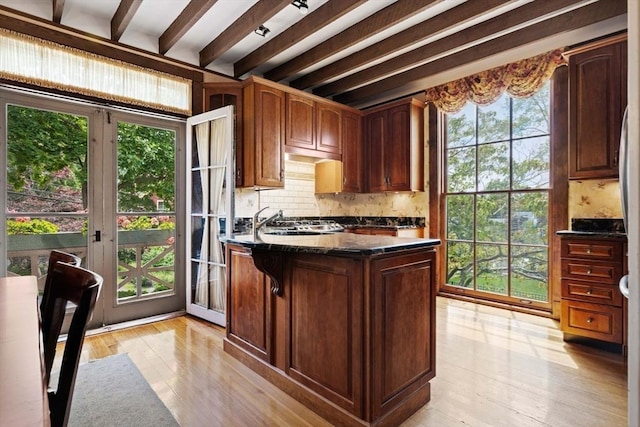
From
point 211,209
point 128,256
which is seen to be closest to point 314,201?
point 211,209

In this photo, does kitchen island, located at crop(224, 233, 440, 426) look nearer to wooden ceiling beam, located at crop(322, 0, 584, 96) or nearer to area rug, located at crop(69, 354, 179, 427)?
area rug, located at crop(69, 354, 179, 427)

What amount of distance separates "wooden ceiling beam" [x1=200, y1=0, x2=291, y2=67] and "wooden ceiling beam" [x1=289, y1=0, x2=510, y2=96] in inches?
49.0

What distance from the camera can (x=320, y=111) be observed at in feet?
14.4

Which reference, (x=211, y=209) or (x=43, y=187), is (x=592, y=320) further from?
(x=43, y=187)

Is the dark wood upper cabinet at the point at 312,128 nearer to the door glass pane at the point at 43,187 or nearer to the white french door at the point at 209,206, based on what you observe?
the white french door at the point at 209,206

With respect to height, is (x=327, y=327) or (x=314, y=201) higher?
(x=314, y=201)

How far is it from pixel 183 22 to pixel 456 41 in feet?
8.45

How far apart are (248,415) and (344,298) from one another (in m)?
0.87

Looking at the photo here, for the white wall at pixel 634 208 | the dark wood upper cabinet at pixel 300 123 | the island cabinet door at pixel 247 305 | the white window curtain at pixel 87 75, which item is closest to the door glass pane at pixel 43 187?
the white window curtain at pixel 87 75

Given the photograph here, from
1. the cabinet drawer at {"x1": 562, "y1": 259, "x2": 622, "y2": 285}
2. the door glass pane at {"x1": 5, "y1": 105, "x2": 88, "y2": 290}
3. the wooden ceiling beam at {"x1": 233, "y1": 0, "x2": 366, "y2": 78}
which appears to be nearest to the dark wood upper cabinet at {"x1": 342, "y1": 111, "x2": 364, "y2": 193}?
the wooden ceiling beam at {"x1": 233, "y1": 0, "x2": 366, "y2": 78}

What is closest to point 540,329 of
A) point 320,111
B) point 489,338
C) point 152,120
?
point 489,338

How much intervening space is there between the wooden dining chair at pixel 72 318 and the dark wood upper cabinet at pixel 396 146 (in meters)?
3.98

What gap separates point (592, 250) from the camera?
279cm

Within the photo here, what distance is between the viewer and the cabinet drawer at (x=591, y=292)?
2.68 meters
